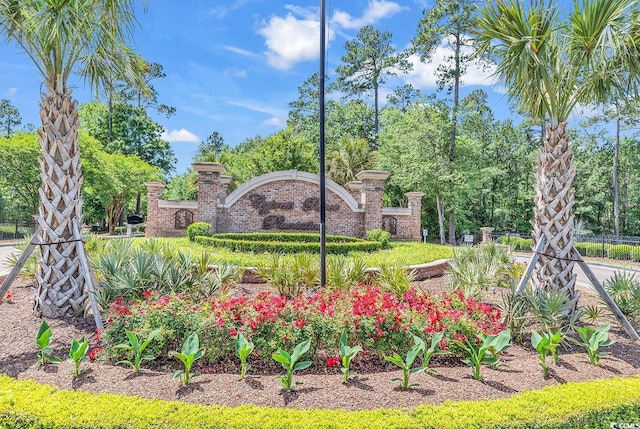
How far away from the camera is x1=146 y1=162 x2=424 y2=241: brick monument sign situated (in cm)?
1580

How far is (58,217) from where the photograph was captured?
5.63 meters

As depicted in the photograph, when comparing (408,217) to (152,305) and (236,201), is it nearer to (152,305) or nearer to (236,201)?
(236,201)

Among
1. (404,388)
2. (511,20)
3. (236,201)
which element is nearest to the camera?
(404,388)

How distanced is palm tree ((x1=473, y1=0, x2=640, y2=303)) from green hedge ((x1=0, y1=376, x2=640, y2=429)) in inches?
116

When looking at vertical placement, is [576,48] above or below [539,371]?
above

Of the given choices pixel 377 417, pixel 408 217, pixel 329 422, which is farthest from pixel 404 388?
pixel 408 217

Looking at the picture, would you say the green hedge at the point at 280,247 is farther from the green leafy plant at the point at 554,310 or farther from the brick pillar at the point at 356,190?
the green leafy plant at the point at 554,310

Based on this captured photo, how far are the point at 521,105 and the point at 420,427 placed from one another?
19.6 feet

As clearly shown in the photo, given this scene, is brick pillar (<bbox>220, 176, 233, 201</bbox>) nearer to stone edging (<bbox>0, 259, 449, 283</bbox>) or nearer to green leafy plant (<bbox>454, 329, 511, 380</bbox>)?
stone edging (<bbox>0, 259, 449, 283</bbox>)

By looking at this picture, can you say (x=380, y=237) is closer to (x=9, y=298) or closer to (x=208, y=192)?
(x=208, y=192)

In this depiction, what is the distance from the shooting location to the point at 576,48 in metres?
5.97

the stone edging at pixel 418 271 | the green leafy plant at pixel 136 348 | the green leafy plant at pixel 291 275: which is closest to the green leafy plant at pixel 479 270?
the stone edging at pixel 418 271

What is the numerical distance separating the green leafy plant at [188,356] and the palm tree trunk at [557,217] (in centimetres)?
523

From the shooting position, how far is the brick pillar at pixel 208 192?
15.6 metres
